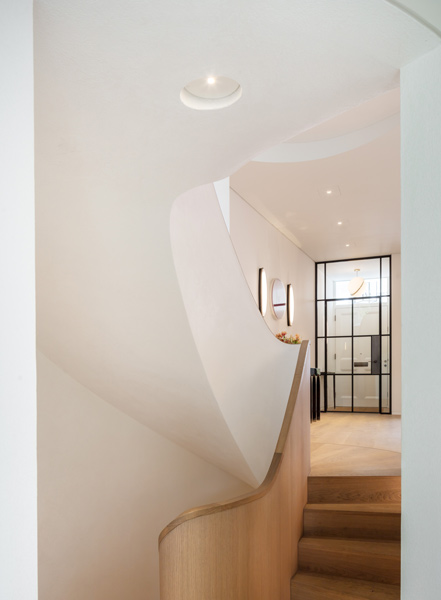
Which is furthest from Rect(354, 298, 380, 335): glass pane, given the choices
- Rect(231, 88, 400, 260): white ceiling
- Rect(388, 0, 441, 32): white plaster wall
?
Rect(388, 0, 441, 32): white plaster wall

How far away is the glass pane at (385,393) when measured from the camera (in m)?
9.37

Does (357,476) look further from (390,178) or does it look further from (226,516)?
(390,178)

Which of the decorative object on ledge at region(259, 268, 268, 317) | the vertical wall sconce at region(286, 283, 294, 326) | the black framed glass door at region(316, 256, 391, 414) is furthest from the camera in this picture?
the black framed glass door at region(316, 256, 391, 414)

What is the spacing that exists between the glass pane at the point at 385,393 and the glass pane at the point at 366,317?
0.88m

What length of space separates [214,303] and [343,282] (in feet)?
24.3

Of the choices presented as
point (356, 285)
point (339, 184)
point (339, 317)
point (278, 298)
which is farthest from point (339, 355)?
point (339, 184)

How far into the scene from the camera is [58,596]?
4.11 metres

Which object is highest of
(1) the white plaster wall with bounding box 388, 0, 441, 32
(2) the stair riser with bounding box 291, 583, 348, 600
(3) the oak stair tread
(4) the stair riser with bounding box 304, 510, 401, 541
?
(1) the white plaster wall with bounding box 388, 0, 441, 32

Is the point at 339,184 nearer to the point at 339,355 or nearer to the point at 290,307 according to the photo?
the point at 290,307

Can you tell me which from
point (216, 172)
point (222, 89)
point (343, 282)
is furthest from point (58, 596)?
point (343, 282)

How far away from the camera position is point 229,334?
10.9 feet

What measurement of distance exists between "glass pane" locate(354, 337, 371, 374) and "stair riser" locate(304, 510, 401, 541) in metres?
6.05

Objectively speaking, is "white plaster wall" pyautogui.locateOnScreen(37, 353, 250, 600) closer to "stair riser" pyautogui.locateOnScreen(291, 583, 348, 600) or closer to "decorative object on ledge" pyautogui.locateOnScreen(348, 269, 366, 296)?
"stair riser" pyautogui.locateOnScreen(291, 583, 348, 600)

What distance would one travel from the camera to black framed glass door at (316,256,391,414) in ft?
31.1
